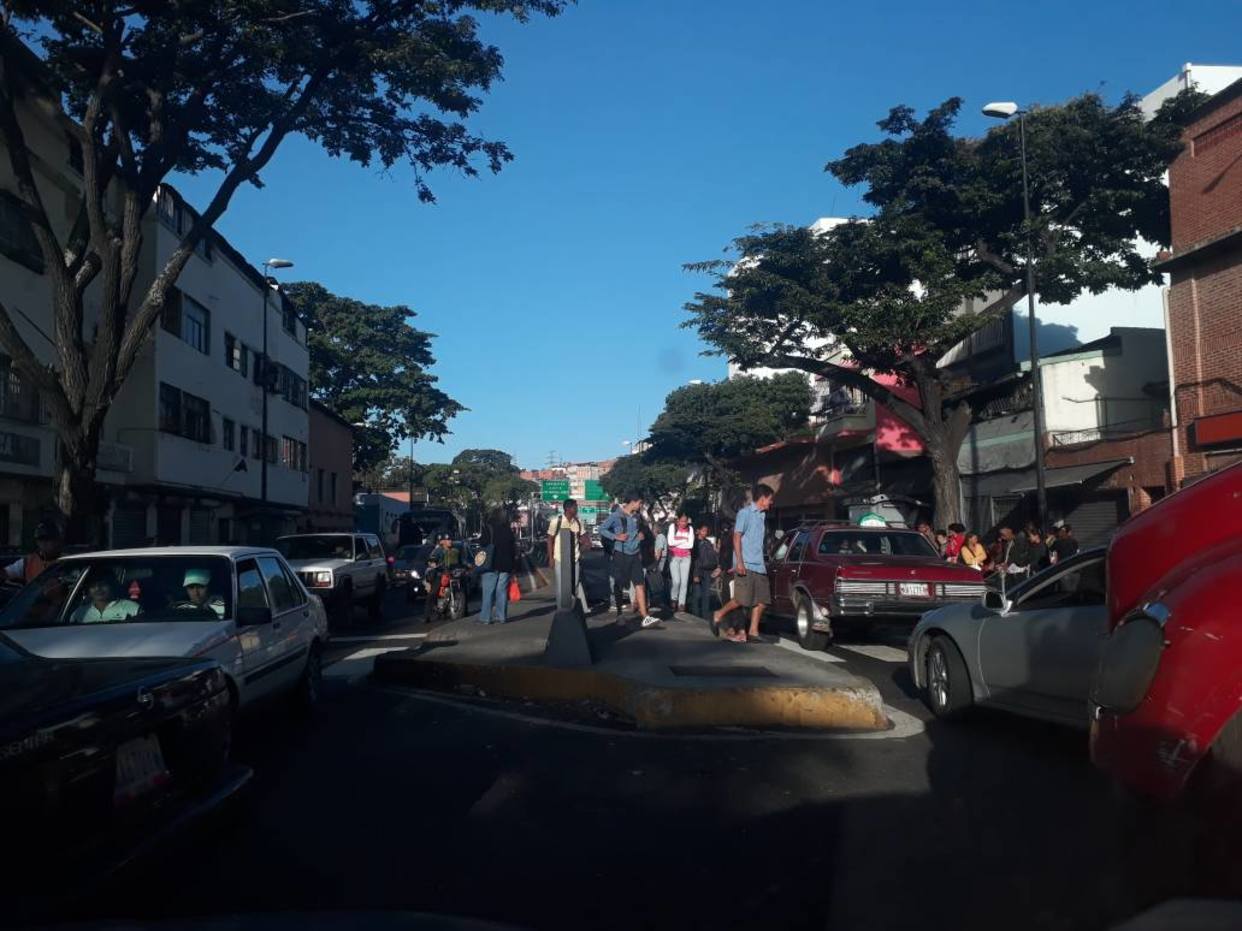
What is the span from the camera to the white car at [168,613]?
6.48m

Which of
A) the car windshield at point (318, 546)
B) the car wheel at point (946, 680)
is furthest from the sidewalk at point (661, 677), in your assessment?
the car windshield at point (318, 546)

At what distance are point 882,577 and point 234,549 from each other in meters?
7.57

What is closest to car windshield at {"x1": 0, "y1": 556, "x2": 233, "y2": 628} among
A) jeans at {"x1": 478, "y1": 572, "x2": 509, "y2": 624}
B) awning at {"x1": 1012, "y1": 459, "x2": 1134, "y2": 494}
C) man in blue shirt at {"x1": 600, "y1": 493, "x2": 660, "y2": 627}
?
jeans at {"x1": 478, "y1": 572, "x2": 509, "y2": 624}

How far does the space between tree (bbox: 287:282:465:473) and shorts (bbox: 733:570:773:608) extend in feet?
133

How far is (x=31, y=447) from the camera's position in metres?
21.0

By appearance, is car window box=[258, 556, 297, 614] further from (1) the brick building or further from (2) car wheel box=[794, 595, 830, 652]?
(1) the brick building

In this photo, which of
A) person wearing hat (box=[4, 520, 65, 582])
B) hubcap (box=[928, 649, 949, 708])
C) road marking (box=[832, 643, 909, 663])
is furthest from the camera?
road marking (box=[832, 643, 909, 663])

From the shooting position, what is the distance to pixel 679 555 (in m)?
15.5

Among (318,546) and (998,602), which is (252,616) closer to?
(998,602)

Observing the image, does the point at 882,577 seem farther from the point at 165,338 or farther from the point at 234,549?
the point at 165,338

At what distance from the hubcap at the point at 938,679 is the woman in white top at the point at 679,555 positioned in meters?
6.99

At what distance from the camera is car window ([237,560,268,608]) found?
755 cm

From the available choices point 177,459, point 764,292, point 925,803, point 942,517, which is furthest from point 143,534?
point 925,803

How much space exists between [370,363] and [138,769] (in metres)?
47.9
